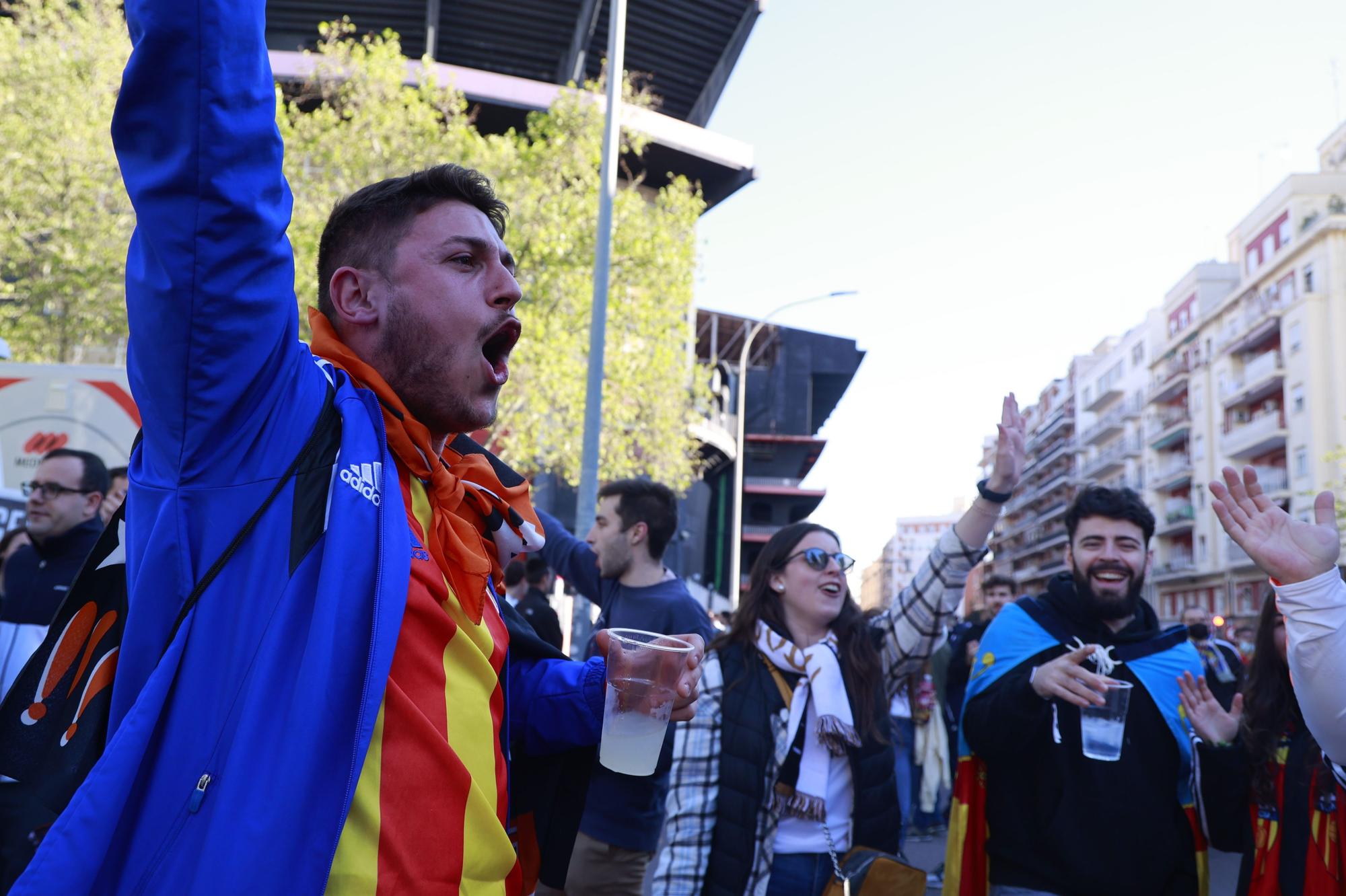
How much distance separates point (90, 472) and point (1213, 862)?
5965 mm

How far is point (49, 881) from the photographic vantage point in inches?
51.0

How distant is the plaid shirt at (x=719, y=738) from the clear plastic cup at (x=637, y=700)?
1660mm

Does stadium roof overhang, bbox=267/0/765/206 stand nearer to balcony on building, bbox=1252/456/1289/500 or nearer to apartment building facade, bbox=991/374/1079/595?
balcony on building, bbox=1252/456/1289/500

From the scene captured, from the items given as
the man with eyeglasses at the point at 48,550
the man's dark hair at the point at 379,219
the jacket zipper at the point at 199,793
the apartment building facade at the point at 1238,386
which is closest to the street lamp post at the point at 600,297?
the man with eyeglasses at the point at 48,550

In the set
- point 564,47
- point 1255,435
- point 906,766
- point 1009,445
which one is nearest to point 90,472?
point 1009,445

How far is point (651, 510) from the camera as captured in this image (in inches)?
213

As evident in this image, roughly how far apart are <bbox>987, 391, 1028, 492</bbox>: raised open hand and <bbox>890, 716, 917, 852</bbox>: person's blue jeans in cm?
442

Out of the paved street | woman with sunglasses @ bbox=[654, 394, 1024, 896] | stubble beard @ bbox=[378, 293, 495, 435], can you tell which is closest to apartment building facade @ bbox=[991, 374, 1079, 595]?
the paved street

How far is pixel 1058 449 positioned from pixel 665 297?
83.5 metres

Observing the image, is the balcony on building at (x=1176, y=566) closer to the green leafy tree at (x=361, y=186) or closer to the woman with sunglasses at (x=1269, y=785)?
the green leafy tree at (x=361, y=186)

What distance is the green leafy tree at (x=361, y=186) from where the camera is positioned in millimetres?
18078

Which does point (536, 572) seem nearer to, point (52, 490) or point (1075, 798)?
point (52, 490)

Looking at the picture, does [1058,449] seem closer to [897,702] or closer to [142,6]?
[897,702]

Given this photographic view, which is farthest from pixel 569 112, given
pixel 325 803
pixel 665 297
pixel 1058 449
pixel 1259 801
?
pixel 1058 449
